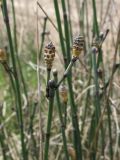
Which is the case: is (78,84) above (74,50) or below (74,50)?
below

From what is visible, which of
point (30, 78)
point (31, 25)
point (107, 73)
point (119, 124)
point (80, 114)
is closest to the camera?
point (119, 124)

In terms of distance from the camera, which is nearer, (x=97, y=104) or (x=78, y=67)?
(x=97, y=104)

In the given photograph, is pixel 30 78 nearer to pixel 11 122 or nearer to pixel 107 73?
pixel 11 122

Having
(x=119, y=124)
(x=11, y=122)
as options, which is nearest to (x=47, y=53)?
(x=119, y=124)

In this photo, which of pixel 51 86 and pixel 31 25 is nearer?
pixel 51 86

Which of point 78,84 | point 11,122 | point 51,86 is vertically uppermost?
point 51,86

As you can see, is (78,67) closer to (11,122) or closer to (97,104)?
(11,122)

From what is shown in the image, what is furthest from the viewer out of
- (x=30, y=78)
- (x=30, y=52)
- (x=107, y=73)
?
(x=30, y=52)

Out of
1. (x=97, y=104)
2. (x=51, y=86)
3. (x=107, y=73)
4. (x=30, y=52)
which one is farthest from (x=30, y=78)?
(x=51, y=86)

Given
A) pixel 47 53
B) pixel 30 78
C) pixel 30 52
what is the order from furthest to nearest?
1. pixel 30 52
2. pixel 30 78
3. pixel 47 53
